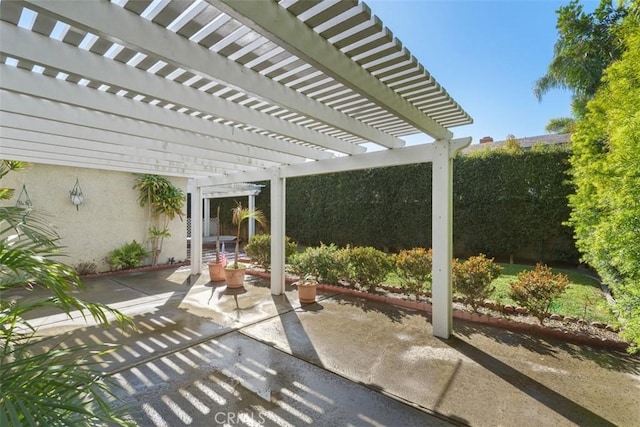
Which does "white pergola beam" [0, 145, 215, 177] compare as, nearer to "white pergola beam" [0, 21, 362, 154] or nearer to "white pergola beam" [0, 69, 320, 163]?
"white pergola beam" [0, 69, 320, 163]

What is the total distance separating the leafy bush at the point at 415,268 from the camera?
667 cm

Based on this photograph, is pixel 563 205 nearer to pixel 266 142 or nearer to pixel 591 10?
pixel 591 10

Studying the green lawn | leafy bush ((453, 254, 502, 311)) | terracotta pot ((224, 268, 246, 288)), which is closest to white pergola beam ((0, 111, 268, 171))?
A: terracotta pot ((224, 268, 246, 288))

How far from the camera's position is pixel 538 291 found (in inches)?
205

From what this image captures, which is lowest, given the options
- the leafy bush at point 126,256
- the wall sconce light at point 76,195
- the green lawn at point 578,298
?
the green lawn at point 578,298

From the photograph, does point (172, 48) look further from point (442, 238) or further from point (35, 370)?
point (442, 238)

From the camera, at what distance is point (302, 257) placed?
8.61 m

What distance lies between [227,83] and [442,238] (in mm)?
4002

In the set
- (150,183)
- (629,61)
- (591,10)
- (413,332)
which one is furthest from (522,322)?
(150,183)

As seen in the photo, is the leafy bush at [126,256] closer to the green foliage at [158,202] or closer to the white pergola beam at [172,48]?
the green foliage at [158,202]

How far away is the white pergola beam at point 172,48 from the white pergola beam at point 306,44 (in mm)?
850

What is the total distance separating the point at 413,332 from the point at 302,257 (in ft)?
13.4

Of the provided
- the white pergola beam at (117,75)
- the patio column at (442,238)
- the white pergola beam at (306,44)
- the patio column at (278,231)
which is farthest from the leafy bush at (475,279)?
the white pergola beam at (117,75)

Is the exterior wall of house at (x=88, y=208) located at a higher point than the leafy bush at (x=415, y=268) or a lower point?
higher
